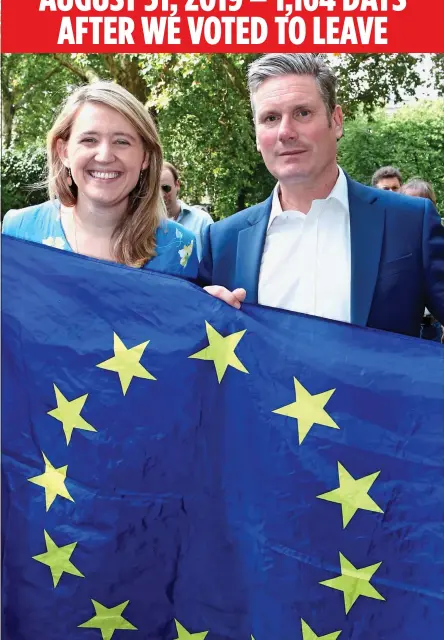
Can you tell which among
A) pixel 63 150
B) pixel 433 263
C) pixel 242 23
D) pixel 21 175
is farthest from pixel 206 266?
pixel 21 175

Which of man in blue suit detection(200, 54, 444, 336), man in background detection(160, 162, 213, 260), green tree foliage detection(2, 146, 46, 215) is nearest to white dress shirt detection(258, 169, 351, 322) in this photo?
man in blue suit detection(200, 54, 444, 336)

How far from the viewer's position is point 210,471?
2.29 meters

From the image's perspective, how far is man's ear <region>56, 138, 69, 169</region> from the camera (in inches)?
107

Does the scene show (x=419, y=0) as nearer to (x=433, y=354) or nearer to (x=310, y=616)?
(x=433, y=354)

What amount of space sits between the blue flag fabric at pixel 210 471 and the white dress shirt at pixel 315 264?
22 centimetres

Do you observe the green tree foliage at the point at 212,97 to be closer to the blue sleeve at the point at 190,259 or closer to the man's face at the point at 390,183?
the man's face at the point at 390,183

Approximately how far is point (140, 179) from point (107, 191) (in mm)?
167

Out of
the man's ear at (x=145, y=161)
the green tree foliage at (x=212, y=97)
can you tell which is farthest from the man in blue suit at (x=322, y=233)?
the green tree foliage at (x=212, y=97)

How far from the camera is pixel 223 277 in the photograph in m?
2.63

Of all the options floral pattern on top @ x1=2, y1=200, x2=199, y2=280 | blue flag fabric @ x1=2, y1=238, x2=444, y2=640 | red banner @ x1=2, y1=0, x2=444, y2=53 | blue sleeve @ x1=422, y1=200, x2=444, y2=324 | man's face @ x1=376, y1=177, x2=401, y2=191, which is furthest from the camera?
man's face @ x1=376, y1=177, x2=401, y2=191

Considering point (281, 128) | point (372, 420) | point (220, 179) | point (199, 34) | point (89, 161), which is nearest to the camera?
point (372, 420)

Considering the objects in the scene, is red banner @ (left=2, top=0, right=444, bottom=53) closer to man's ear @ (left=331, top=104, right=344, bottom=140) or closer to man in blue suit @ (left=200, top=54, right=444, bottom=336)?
man's ear @ (left=331, top=104, right=344, bottom=140)

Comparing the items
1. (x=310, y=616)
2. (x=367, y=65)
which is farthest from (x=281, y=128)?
(x=367, y=65)

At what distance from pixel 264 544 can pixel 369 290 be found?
79cm
